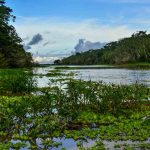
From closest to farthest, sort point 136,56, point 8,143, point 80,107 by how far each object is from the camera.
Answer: point 8,143 < point 80,107 < point 136,56

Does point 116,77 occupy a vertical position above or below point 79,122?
above

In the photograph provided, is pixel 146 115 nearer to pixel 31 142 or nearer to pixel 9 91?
pixel 31 142

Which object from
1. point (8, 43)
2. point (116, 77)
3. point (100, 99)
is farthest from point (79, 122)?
point (8, 43)

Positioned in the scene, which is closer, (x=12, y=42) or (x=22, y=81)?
(x=22, y=81)

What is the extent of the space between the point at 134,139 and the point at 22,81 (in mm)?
20595

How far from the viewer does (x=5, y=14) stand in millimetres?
102125

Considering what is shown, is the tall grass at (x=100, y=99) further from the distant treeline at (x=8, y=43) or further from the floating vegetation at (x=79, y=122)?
the distant treeline at (x=8, y=43)

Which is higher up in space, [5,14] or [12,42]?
[5,14]

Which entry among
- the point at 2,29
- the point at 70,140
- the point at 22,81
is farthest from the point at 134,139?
the point at 2,29

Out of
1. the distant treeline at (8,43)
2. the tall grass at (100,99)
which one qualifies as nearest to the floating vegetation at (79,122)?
the tall grass at (100,99)

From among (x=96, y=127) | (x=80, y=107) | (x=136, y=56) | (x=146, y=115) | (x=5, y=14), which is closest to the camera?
(x=96, y=127)

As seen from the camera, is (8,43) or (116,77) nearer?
(116,77)

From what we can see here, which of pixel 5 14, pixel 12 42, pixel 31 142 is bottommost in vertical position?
pixel 31 142

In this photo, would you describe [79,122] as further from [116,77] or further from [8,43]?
[8,43]
